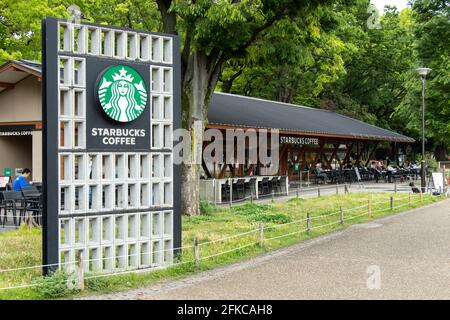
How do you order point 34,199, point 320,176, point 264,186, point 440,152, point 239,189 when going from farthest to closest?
point 440,152
point 320,176
point 264,186
point 239,189
point 34,199

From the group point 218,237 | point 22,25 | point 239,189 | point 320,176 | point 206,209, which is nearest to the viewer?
point 218,237

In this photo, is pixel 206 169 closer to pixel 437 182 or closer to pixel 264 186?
pixel 264 186

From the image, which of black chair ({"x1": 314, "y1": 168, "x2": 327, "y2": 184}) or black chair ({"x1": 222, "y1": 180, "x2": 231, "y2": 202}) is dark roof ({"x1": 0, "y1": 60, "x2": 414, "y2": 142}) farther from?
black chair ({"x1": 222, "y1": 180, "x2": 231, "y2": 202})

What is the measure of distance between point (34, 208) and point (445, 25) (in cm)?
2826

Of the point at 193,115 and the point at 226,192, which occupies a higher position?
the point at 193,115

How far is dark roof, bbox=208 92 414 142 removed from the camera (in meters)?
24.0

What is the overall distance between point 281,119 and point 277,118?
8.4 inches

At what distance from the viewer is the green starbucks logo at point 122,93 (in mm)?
8461

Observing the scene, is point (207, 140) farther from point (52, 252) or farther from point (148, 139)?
point (52, 252)

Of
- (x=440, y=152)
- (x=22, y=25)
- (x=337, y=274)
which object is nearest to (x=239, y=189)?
(x=337, y=274)

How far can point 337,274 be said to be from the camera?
28.9 ft

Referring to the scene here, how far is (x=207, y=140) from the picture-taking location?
23.0 meters

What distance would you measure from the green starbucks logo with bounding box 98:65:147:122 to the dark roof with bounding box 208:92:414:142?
11.9m

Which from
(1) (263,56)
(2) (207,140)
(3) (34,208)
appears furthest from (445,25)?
(3) (34,208)
